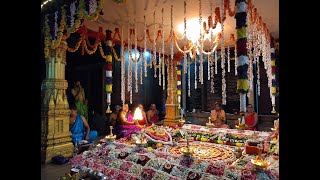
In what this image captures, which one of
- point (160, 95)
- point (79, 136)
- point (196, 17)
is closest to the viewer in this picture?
point (196, 17)

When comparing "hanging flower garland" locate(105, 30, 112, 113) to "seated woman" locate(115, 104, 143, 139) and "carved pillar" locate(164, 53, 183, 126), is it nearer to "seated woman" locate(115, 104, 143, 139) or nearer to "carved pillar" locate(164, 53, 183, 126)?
"seated woman" locate(115, 104, 143, 139)

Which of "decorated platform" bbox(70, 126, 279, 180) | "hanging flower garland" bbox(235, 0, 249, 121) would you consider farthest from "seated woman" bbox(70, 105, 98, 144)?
"hanging flower garland" bbox(235, 0, 249, 121)

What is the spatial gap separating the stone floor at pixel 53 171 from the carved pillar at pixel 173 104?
180 inches

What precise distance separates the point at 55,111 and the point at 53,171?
1.46m

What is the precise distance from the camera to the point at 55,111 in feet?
16.3

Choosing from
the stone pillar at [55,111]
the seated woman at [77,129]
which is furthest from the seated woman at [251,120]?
the stone pillar at [55,111]

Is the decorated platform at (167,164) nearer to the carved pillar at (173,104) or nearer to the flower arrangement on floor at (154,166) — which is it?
the flower arrangement on floor at (154,166)

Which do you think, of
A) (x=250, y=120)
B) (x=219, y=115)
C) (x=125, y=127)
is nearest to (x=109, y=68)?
(x=125, y=127)

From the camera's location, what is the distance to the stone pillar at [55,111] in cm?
486

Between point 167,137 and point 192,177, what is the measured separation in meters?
1.98
